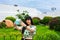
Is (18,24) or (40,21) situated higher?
(18,24)

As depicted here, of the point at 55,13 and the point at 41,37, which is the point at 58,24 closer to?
the point at 41,37

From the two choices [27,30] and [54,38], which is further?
[54,38]

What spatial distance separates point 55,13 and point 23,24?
114 ft

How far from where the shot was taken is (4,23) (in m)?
24.5

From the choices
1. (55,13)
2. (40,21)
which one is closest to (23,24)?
(40,21)

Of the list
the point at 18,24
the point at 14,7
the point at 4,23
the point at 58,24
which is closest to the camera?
the point at 18,24

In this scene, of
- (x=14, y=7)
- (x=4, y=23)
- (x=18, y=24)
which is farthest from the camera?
(x=14, y=7)

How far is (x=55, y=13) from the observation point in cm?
4169

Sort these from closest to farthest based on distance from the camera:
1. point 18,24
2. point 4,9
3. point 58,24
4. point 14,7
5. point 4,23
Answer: point 18,24 < point 58,24 < point 4,23 < point 4,9 < point 14,7

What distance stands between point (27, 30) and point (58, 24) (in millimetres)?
14796

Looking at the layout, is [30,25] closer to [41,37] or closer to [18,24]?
[18,24]

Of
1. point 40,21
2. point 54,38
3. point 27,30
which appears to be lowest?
point 40,21

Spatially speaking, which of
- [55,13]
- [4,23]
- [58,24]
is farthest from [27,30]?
[55,13]

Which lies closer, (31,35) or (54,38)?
(31,35)
